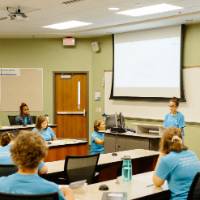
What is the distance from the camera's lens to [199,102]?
27.6 ft

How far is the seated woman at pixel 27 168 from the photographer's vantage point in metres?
2.37

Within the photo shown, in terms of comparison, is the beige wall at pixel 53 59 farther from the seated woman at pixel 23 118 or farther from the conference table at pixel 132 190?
the conference table at pixel 132 190

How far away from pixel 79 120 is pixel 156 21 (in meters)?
4.01

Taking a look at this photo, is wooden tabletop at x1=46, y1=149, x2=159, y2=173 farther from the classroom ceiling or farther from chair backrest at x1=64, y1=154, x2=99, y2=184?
the classroom ceiling

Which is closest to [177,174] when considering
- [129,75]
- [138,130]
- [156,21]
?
[138,130]

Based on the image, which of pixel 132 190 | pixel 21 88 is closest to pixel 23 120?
pixel 21 88

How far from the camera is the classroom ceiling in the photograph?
263 inches

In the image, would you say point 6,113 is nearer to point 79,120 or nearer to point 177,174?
point 79,120

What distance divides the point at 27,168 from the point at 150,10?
18.2 ft

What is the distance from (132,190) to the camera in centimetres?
343

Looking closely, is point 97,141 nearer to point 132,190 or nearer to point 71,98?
point 132,190

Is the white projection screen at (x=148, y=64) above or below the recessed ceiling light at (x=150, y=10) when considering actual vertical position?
below

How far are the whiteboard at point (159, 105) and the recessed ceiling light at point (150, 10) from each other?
1.75 m

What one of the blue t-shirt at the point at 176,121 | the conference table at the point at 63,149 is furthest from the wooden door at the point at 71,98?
the conference table at the point at 63,149
